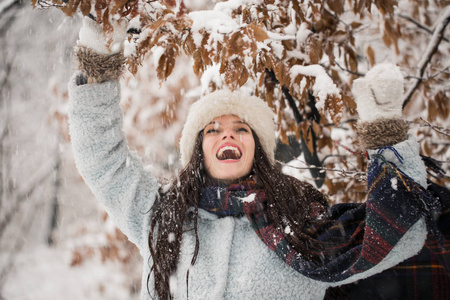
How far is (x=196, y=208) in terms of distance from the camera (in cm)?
163

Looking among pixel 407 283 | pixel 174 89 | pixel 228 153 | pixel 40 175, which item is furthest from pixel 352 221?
pixel 40 175

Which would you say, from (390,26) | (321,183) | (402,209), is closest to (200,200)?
(402,209)

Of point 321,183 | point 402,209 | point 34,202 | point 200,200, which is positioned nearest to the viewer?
point 402,209

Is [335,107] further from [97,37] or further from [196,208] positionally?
[97,37]

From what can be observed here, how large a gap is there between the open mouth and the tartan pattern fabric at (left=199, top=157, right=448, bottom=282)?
0.16 m

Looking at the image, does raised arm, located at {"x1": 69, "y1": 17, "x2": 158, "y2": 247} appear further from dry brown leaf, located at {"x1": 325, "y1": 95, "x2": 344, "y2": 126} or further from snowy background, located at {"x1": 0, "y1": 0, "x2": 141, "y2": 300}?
snowy background, located at {"x1": 0, "y1": 0, "x2": 141, "y2": 300}

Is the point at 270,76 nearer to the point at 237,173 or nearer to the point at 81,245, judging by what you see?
the point at 237,173

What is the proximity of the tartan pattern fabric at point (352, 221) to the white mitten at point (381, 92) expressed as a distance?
0.19m

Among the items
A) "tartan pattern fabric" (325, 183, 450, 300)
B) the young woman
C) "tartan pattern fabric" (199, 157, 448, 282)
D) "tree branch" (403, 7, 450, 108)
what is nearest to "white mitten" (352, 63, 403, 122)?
the young woman

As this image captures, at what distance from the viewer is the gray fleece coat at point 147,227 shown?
150 cm

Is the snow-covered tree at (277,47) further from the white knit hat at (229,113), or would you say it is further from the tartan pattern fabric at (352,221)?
the tartan pattern fabric at (352,221)

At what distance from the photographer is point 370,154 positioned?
50.8 inches

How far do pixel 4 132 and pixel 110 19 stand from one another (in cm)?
625

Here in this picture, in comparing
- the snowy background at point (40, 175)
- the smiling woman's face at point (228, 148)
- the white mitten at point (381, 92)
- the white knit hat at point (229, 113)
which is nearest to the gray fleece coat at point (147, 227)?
the smiling woman's face at point (228, 148)
